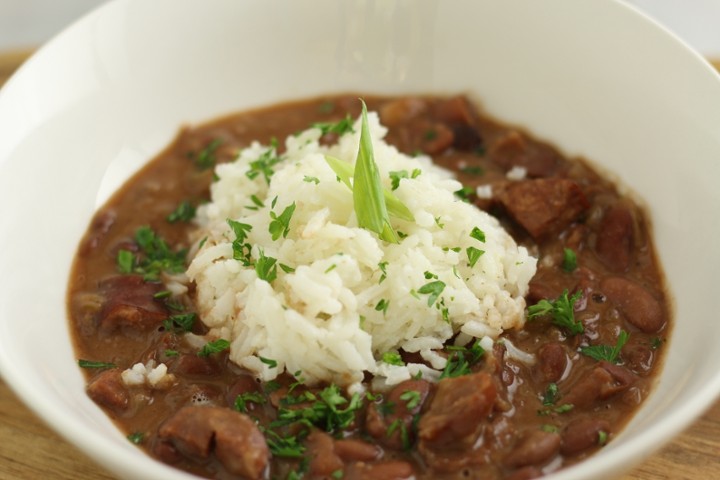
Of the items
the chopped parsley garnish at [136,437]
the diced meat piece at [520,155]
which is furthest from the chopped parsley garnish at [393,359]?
the diced meat piece at [520,155]

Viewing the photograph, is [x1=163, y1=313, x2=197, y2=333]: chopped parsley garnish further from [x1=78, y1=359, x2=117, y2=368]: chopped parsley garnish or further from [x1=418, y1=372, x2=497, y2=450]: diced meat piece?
[x1=418, y1=372, x2=497, y2=450]: diced meat piece

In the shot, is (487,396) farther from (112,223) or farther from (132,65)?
(132,65)

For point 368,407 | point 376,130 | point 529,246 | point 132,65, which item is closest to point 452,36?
point 376,130

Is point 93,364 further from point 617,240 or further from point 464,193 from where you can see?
point 617,240

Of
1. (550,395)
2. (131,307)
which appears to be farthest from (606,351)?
(131,307)

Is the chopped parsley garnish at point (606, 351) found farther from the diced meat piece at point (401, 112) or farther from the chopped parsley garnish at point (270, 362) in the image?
the diced meat piece at point (401, 112)

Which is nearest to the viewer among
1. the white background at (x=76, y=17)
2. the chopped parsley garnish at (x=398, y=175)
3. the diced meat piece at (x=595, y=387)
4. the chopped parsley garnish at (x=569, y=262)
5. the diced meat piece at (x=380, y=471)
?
the diced meat piece at (x=380, y=471)

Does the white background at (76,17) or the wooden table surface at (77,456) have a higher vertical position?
the white background at (76,17)
